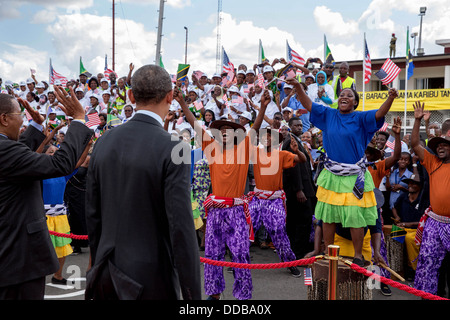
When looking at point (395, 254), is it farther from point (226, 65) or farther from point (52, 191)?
point (226, 65)

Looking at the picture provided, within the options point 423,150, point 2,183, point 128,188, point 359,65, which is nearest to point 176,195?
point 128,188

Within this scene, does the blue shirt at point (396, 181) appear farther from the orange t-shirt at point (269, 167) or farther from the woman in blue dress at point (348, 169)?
the woman in blue dress at point (348, 169)

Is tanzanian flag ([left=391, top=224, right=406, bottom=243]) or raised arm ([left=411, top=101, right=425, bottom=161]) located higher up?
raised arm ([left=411, top=101, right=425, bottom=161])

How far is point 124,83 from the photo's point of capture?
14.2m

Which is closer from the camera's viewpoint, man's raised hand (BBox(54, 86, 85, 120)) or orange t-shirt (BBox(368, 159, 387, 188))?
man's raised hand (BBox(54, 86, 85, 120))

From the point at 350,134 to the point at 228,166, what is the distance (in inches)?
59.8

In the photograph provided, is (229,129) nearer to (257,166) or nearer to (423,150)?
(257,166)

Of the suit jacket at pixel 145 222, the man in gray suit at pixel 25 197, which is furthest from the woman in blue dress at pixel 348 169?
the suit jacket at pixel 145 222

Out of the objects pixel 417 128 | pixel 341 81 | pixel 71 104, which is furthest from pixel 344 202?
pixel 341 81

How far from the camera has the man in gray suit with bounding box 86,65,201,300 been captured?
2.15 meters

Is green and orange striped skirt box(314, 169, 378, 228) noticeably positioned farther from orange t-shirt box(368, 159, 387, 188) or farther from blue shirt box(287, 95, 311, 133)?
blue shirt box(287, 95, 311, 133)

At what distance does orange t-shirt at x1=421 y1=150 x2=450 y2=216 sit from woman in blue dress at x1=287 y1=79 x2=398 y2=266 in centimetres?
77

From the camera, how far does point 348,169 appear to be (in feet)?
14.9

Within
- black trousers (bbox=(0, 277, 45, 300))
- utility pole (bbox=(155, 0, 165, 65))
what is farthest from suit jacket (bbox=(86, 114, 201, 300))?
utility pole (bbox=(155, 0, 165, 65))
